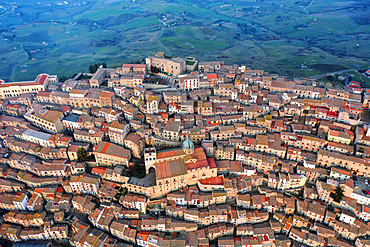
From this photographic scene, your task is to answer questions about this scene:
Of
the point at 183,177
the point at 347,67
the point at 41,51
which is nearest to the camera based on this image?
the point at 183,177

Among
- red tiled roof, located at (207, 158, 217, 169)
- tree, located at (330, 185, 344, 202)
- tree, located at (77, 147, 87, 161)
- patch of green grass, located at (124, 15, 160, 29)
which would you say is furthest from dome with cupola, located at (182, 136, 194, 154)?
patch of green grass, located at (124, 15, 160, 29)

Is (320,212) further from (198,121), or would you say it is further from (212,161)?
(198,121)

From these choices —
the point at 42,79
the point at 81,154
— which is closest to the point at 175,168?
the point at 81,154

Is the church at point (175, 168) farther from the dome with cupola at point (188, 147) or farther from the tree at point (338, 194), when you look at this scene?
the tree at point (338, 194)

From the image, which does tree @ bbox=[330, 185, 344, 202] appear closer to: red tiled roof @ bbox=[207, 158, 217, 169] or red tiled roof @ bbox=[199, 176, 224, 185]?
red tiled roof @ bbox=[199, 176, 224, 185]

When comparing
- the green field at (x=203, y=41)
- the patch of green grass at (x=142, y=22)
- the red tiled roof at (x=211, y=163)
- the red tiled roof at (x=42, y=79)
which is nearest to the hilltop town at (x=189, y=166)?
the red tiled roof at (x=211, y=163)

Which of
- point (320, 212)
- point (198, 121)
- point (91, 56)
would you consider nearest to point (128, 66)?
point (198, 121)

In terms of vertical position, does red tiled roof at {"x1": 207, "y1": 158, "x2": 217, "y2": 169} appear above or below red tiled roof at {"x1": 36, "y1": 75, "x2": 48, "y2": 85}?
below
